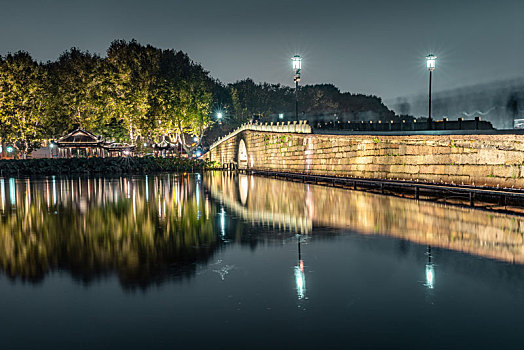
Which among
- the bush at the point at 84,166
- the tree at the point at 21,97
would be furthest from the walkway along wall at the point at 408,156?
the tree at the point at 21,97

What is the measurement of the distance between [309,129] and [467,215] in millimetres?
24967

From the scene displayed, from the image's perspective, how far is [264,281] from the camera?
9.73 metres

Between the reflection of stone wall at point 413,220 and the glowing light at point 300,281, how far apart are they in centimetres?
412

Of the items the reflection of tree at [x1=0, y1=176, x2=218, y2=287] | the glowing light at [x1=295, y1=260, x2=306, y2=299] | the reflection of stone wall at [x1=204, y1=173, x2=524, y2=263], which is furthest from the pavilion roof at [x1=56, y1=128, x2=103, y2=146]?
the glowing light at [x1=295, y1=260, x2=306, y2=299]

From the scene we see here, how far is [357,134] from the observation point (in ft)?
106

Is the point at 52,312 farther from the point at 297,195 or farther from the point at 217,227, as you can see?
the point at 297,195

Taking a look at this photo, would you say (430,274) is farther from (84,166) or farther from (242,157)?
(242,157)

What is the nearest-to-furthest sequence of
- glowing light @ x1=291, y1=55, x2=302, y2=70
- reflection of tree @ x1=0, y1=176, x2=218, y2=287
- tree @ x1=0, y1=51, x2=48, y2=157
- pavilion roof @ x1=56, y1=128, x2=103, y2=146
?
reflection of tree @ x1=0, y1=176, x2=218, y2=287
glowing light @ x1=291, y1=55, x2=302, y2=70
pavilion roof @ x1=56, y1=128, x2=103, y2=146
tree @ x1=0, y1=51, x2=48, y2=157

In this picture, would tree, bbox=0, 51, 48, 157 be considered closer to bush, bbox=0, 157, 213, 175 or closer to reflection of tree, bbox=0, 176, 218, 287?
bush, bbox=0, 157, 213, 175

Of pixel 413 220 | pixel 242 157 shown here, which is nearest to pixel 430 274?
pixel 413 220

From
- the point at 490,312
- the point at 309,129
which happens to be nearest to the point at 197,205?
the point at 490,312

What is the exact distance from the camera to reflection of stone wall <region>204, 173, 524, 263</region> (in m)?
12.9

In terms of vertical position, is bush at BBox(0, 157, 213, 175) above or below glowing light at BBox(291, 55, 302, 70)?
below

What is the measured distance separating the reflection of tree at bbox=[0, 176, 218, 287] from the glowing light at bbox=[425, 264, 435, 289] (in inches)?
173
